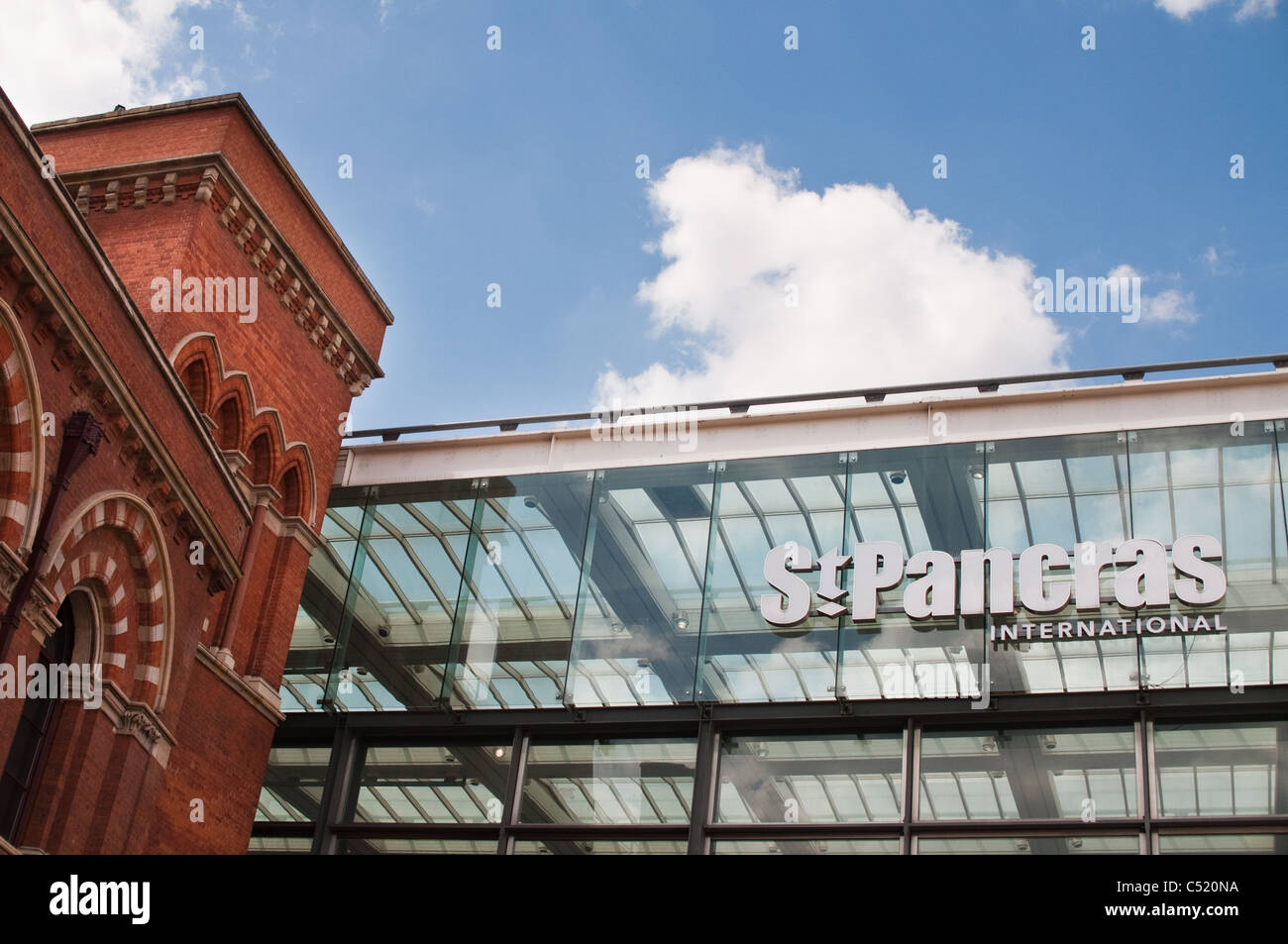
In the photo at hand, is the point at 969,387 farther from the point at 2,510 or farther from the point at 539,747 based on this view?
the point at 2,510

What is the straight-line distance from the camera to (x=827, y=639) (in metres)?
19.4

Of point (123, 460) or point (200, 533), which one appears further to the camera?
point (200, 533)

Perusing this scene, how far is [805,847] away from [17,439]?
10.5 meters

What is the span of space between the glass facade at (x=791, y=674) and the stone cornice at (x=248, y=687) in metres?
0.75

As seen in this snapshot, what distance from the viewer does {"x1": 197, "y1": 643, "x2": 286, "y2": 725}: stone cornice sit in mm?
19281

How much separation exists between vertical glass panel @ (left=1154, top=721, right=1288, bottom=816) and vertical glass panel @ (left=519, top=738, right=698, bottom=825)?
5.87 m

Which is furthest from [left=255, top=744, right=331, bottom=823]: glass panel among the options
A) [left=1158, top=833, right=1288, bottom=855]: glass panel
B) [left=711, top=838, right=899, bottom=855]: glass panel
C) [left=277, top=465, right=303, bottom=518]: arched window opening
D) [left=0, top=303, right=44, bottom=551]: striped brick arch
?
[left=1158, top=833, right=1288, bottom=855]: glass panel

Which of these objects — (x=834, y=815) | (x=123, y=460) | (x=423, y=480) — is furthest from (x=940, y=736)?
(x=123, y=460)

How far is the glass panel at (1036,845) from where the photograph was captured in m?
17.4

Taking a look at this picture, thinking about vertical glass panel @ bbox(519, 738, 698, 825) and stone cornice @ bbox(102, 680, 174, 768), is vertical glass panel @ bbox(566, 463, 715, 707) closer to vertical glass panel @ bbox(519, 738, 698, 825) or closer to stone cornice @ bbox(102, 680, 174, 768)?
vertical glass panel @ bbox(519, 738, 698, 825)
